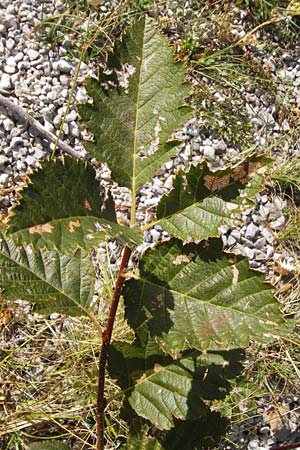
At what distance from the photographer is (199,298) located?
96cm

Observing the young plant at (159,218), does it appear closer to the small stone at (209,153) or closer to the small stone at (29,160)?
the small stone at (29,160)

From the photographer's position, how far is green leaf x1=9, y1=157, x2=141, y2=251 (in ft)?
2.52

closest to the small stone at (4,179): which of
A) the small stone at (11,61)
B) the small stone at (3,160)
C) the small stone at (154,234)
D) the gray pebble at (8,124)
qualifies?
the small stone at (3,160)

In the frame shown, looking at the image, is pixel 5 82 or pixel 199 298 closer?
pixel 199 298

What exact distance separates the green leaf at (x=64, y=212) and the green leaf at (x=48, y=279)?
0.69 feet

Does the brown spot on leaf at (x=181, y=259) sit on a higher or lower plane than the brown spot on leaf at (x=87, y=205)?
lower

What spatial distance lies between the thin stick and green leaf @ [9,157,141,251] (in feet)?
3.64

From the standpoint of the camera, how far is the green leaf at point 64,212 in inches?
30.2

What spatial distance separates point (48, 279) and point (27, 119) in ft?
3.19

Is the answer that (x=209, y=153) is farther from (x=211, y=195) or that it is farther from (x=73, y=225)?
(x=73, y=225)

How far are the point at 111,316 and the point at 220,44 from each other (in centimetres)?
154

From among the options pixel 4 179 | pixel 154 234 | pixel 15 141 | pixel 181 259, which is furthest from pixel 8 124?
pixel 181 259

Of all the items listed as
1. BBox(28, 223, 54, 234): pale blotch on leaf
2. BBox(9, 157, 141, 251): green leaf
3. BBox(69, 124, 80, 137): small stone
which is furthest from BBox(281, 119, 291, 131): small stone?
BBox(28, 223, 54, 234): pale blotch on leaf

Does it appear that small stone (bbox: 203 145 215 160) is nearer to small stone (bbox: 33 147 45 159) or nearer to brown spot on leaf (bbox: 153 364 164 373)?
small stone (bbox: 33 147 45 159)
